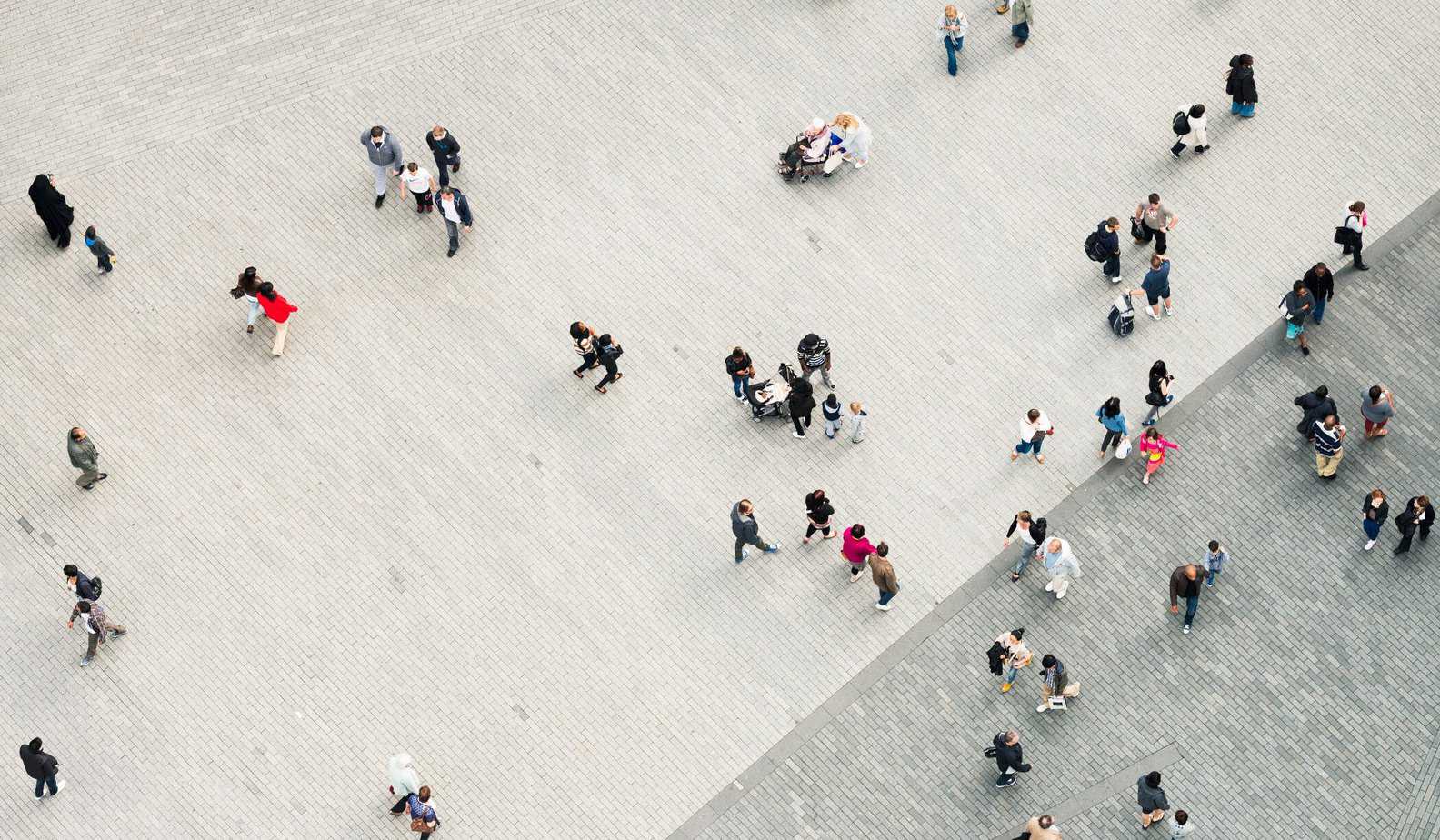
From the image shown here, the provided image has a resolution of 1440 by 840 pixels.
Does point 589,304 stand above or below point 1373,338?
above

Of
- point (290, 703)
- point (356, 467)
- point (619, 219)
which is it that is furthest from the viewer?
point (619, 219)

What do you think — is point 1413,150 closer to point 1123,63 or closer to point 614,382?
point 1123,63

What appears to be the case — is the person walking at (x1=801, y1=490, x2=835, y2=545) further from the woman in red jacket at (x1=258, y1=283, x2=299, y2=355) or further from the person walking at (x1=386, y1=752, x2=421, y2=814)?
the woman in red jacket at (x1=258, y1=283, x2=299, y2=355)

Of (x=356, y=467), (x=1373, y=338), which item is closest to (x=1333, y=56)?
(x=1373, y=338)

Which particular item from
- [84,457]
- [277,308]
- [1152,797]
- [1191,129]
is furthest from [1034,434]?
[84,457]

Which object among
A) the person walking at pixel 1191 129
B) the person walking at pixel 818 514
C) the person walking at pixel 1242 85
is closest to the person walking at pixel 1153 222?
the person walking at pixel 1191 129

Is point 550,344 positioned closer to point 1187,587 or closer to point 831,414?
point 831,414
